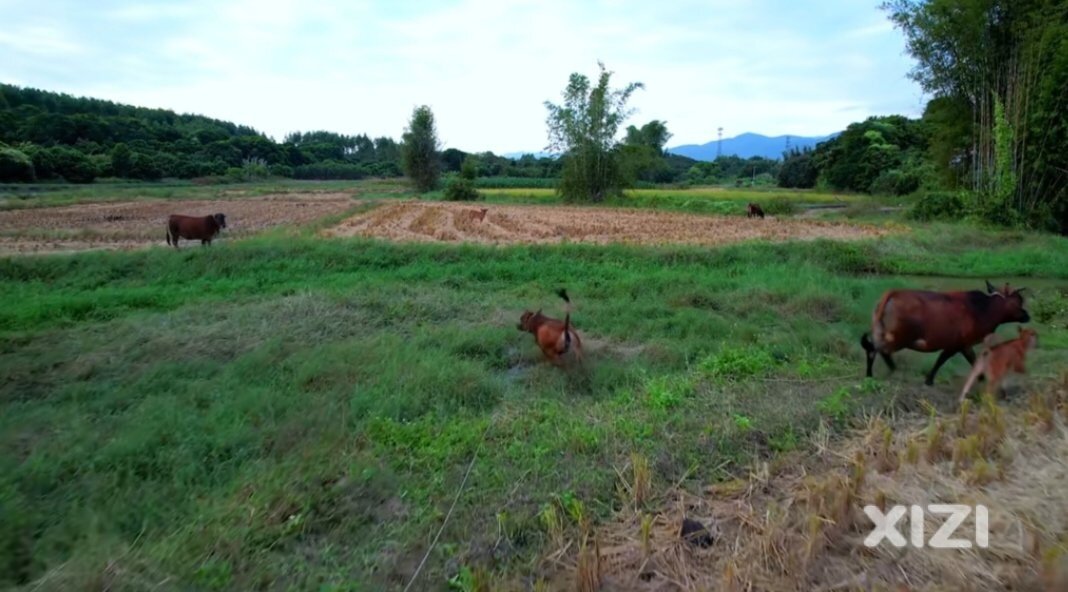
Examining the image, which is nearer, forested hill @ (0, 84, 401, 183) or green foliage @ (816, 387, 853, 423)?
green foliage @ (816, 387, 853, 423)

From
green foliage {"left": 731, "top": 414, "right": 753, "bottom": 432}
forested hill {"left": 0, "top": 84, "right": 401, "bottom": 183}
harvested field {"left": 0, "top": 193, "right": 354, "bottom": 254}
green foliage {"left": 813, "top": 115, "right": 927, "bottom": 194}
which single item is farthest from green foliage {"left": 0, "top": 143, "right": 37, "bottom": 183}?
green foliage {"left": 813, "top": 115, "right": 927, "bottom": 194}

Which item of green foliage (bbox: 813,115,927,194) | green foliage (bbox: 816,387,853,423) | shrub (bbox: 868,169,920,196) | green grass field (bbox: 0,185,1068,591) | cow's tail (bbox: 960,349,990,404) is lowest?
green grass field (bbox: 0,185,1068,591)

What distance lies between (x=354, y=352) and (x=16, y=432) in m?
2.56

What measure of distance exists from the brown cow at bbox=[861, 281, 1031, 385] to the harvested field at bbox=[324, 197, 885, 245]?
1155 centimetres

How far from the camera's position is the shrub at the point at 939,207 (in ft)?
65.0

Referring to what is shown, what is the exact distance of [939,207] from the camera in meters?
20.3

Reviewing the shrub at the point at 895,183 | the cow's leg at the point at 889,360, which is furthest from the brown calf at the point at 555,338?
the shrub at the point at 895,183

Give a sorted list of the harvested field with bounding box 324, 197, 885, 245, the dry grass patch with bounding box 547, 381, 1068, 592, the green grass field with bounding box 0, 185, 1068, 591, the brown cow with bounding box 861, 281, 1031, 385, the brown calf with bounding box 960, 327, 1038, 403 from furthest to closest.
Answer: the harvested field with bounding box 324, 197, 885, 245, the brown cow with bounding box 861, 281, 1031, 385, the brown calf with bounding box 960, 327, 1038, 403, the green grass field with bounding box 0, 185, 1068, 591, the dry grass patch with bounding box 547, 381, 1068, 592

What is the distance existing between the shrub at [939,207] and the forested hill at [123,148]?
46.9 m

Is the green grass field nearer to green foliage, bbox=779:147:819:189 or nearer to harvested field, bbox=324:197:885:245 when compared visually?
harvested field, bbox=324:197:885:245

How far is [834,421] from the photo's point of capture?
3.93 metres

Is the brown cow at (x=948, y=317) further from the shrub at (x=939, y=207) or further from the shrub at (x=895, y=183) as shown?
the shrub at (x=895, y=183)

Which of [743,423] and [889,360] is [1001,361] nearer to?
[889,360]

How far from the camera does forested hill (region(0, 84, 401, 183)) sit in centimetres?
3962
